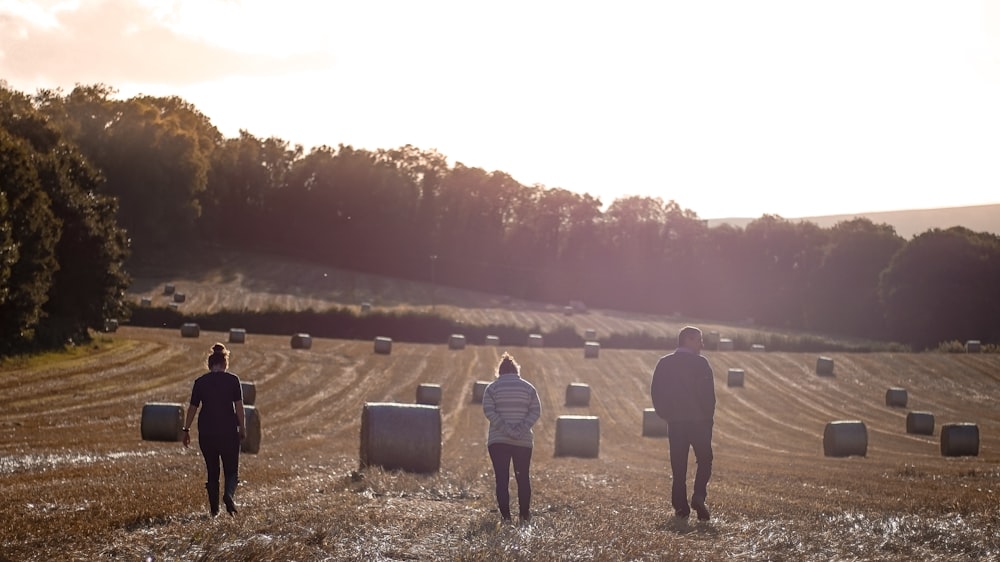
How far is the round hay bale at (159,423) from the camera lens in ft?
97.4

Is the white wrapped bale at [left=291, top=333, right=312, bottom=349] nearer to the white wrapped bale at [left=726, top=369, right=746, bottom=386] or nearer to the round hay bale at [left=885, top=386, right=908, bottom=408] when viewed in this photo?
the white wrapped bale at [left=726, top=369, right=746, bottom=386]

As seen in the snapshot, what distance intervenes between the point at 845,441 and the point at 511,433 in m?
21.1

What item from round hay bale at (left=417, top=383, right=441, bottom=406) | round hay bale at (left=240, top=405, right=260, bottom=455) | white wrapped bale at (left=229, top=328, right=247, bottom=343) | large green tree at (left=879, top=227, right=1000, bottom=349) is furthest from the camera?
large green tree at (left=879, top=227, right=1000, bottom=349)

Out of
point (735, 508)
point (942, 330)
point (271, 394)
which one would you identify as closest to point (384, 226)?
point (942, 330)

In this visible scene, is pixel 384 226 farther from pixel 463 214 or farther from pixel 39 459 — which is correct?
pixel 39 459

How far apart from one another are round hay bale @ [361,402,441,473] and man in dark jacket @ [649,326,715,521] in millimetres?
7648

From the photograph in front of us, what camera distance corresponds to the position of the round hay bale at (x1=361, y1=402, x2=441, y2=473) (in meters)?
21.7

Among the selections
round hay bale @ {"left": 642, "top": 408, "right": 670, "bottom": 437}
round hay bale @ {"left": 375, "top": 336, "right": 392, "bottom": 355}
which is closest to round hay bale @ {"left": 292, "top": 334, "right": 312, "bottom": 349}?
round hay bale @ {"left": 375, "top": 336, "right": 392, "bottom": 355}

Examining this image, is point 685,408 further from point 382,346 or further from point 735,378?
point 382,346

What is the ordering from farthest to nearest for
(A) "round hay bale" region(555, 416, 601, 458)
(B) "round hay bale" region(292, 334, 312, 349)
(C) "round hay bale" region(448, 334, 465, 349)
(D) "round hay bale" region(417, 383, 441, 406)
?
(C) "round hay bale" region(448, 334, 465, 349) < (B) "round hay bale" region(292, 334, 312, 349) < (D) "round hay bale" region(417, 383, 441, 406) < (A) "round hay bale" region(555, 416, 601, 458)

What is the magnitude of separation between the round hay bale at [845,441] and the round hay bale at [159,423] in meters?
17.4

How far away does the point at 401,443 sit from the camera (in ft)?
→ 71.3

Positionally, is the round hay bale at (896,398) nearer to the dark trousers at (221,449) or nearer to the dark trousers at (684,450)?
the dark trousers at (684,450)

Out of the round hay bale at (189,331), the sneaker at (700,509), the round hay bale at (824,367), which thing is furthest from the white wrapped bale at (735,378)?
the sneaker at (700,509)
